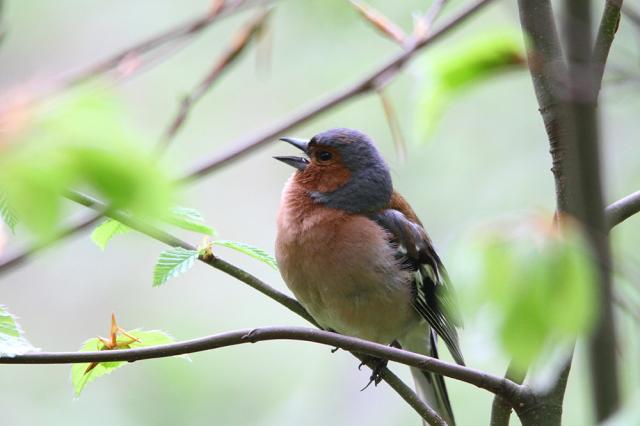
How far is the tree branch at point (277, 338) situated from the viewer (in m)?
2.26

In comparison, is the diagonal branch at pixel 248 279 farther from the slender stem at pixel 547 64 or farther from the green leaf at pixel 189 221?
the slender stem at pixel 547 64

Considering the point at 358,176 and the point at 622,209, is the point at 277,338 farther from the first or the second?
the point at 358,176

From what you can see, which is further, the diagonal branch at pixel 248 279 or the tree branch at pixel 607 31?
the diagonal branch at pixel 248 279

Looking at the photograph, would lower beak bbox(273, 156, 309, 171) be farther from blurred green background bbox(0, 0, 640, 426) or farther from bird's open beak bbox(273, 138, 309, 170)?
blurred green background bbox(0, 0, 640, 426)

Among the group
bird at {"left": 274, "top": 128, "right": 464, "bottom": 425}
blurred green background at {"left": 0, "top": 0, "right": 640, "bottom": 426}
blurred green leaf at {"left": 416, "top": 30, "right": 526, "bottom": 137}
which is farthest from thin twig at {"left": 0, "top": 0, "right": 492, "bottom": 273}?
blurred green background at {"left": 0, "top": 0, "right": 640, "bottom": 426}

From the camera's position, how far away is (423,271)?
14.9 ft

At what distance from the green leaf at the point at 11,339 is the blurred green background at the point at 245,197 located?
→ 11.3 feet

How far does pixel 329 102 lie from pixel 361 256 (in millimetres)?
2513

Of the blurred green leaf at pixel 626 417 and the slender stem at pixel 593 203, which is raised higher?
the slender stem at pixel 593 203

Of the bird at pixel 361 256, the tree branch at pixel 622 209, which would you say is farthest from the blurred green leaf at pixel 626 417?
the bird at pixel 361 256

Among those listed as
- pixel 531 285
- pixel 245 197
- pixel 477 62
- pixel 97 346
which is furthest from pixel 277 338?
pixel 245 197

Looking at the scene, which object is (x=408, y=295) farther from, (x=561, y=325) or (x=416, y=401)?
(x=561, y=325)

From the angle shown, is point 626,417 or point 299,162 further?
point 299,162

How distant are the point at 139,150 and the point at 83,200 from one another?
4.05ft
